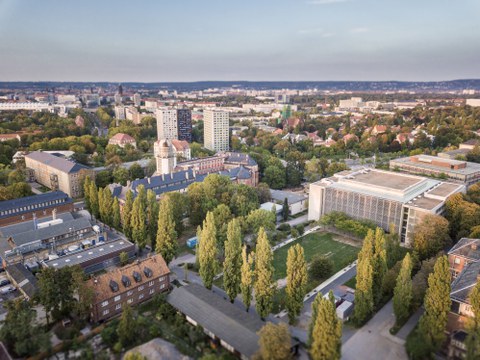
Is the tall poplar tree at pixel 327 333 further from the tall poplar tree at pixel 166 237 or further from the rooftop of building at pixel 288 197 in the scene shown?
the rooftop of building at pixel 288 197

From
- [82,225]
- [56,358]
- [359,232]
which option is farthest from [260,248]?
[82,225]

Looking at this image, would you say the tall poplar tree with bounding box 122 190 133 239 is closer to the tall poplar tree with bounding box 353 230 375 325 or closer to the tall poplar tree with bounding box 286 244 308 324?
the tall poplar tree with bounding box 286 244 308 324

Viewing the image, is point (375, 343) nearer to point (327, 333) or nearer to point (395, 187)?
point (327, 333)

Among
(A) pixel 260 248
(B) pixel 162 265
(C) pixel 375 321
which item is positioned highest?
(A) pixel 260 248

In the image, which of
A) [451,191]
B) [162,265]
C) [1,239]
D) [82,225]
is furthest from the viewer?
[451,191]

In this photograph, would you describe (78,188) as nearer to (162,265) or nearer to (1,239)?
(1,239)

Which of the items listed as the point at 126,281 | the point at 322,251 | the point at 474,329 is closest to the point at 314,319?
the point at 474,329
